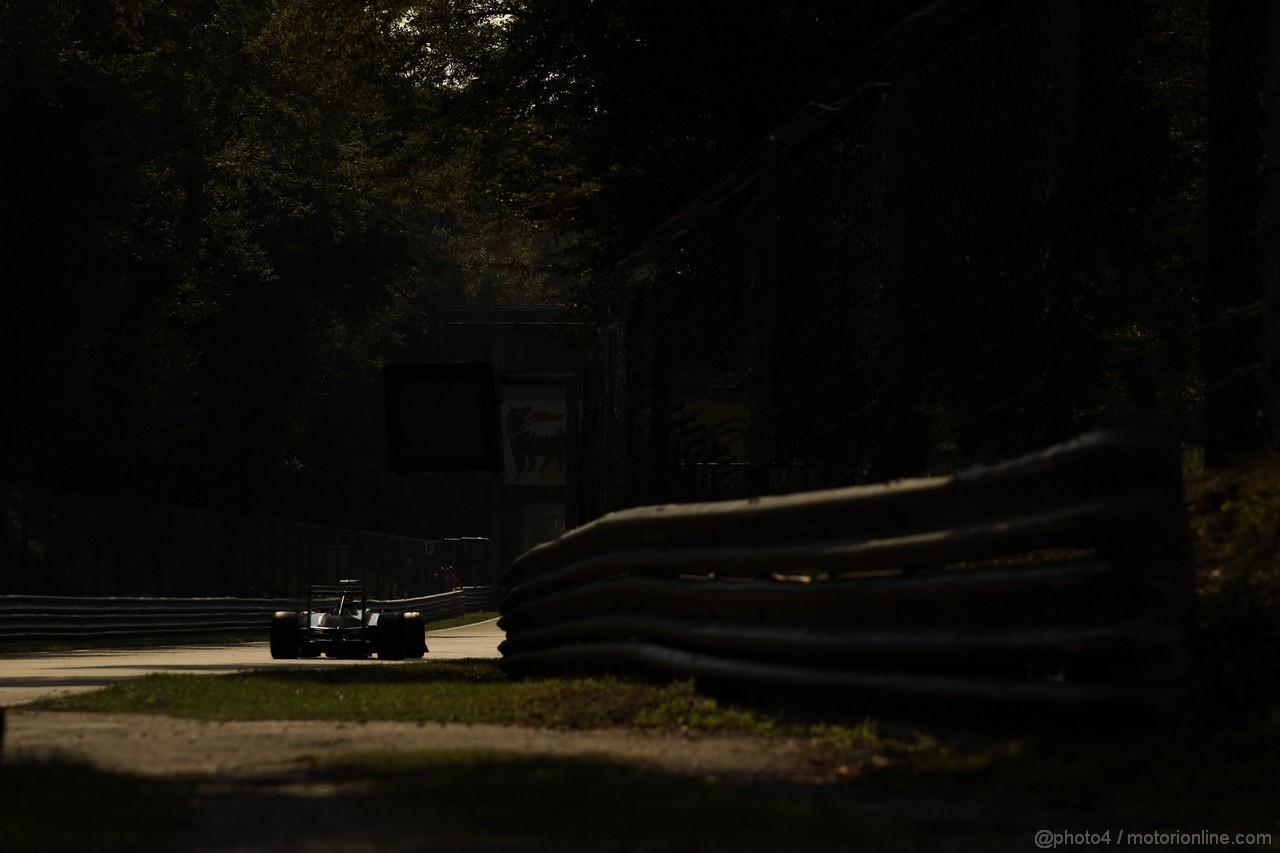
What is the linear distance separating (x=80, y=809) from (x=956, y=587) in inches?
129

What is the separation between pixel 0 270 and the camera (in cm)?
4341

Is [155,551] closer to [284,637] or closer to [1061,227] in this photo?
[284,637]

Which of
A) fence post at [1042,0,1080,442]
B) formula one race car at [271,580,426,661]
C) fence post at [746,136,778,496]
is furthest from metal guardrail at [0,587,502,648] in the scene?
fence post at [1042,0,1080,442]

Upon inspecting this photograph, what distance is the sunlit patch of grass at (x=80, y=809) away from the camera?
583 cm

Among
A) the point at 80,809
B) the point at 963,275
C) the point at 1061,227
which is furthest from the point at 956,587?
the point at 80,809

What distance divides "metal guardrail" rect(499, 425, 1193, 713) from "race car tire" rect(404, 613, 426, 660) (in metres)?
16.7

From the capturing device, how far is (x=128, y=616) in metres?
39.8

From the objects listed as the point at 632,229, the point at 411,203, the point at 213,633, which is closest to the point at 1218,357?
the point at 632,229

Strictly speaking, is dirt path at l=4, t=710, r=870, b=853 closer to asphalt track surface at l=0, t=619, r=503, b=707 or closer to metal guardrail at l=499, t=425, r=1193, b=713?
metal guardrail at l=499, t=425, r=1193, b=713

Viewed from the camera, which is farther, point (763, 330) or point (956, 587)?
point (763, 330)

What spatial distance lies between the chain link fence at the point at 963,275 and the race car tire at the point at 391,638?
1564cm

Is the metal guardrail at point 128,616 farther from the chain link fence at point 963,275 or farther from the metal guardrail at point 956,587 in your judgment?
the metal guardrail at point 956,587

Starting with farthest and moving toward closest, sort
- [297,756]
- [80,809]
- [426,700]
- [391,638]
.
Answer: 1. [391,638]
2. [426,700]
3. [297,756]
4. [80,809]

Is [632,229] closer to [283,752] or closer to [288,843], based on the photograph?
[283,752]
